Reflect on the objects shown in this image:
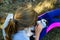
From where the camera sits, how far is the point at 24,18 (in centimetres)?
178

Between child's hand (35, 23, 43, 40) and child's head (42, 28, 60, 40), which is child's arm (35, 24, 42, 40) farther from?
child's head (42, 28, 60, 40)

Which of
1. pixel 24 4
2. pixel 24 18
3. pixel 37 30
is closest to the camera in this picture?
pixel 24 18

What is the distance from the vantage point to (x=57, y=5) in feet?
8.36

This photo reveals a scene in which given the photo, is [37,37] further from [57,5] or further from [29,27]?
[57,5]

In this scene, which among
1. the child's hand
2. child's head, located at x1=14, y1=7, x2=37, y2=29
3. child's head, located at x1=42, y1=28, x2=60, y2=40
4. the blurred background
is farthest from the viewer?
the blurred background

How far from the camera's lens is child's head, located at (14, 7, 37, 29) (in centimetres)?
177

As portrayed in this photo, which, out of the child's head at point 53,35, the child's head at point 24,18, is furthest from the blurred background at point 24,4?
the child's head at point 24,18

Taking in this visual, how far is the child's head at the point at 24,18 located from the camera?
69.7 inches

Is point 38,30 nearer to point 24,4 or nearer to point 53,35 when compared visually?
point 53,35

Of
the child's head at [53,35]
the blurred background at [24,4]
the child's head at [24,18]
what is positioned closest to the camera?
the child's head at [24,18]

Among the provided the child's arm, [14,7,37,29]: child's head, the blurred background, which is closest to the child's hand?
the child's arm

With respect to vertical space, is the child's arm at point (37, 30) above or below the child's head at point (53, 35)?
above

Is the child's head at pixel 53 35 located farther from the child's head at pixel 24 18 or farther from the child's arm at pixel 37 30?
the child's head at pixel 24 18

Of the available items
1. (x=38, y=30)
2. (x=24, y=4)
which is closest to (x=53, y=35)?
(x=38, y=30)
